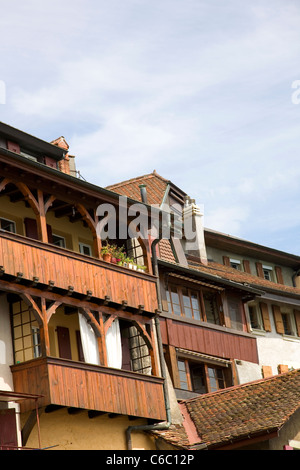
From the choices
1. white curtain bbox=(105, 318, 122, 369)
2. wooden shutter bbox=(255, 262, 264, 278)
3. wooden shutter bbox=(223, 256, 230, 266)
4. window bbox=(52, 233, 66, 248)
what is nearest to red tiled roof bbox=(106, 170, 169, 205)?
wooden shutter bbox=(223, 256, 230, 266)

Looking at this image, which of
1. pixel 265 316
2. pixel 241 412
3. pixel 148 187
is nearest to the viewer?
pixel 241 412

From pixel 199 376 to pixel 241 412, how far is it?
7162 mm

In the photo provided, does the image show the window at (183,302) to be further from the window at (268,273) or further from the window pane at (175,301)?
the window at (268,273)

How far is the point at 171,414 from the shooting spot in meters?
32.8

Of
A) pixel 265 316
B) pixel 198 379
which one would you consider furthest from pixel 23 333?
pixel 265 316

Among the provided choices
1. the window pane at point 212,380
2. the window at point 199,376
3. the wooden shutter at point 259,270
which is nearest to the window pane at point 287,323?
the wooden shutter at point 259,270

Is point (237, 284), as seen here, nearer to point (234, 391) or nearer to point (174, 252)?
point (174, 252)

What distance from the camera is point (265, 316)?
148 ft

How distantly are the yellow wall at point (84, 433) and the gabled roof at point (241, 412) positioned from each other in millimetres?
858

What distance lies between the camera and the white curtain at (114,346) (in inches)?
1238

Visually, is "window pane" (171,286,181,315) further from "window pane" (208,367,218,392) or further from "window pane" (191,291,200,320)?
"window pane" (208,367,218,392)

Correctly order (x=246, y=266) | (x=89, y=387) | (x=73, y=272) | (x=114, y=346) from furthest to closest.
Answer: (x=246, y=266) → (x=114, y=346) → (x=73, y=272) → (x=89, y=387)

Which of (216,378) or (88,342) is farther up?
(216,378)

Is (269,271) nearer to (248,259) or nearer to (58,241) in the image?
(248,259)
